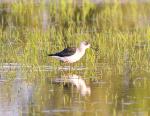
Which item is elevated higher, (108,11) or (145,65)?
(108,11)

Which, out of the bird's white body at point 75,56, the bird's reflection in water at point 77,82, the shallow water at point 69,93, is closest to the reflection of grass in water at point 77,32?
the bird's white body at point 75,56

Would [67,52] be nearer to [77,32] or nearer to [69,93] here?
[77,32]

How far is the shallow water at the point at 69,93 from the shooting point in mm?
8609

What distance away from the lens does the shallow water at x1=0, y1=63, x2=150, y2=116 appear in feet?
28.2

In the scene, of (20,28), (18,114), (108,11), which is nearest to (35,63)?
(18,114)

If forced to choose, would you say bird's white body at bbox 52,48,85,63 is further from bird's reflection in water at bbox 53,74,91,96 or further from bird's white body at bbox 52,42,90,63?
bird's reflection in water at bbox 53,74,91,96

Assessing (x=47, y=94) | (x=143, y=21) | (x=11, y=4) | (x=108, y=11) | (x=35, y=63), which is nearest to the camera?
(x=47, y=94)

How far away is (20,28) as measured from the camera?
17.1 m

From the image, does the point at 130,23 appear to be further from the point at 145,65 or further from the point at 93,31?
the point at 145,65

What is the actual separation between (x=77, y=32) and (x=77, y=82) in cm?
465

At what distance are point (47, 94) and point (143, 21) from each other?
8806 mm

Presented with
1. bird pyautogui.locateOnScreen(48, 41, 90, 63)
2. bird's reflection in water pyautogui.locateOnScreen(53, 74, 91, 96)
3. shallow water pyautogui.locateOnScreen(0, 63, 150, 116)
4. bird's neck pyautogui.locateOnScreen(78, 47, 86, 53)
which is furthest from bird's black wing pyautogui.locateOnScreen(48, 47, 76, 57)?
bird's reflection in water pyautogui.locateOnScreen(53, 74, 91, 96)

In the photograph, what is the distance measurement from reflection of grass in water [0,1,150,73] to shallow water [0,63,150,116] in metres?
0.76

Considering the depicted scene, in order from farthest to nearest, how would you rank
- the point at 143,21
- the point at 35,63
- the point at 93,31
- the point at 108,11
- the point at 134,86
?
the point at 108,11 < the point at 143,21 < the point at 93,31 < the point at 35,63 < the point at 134,86
